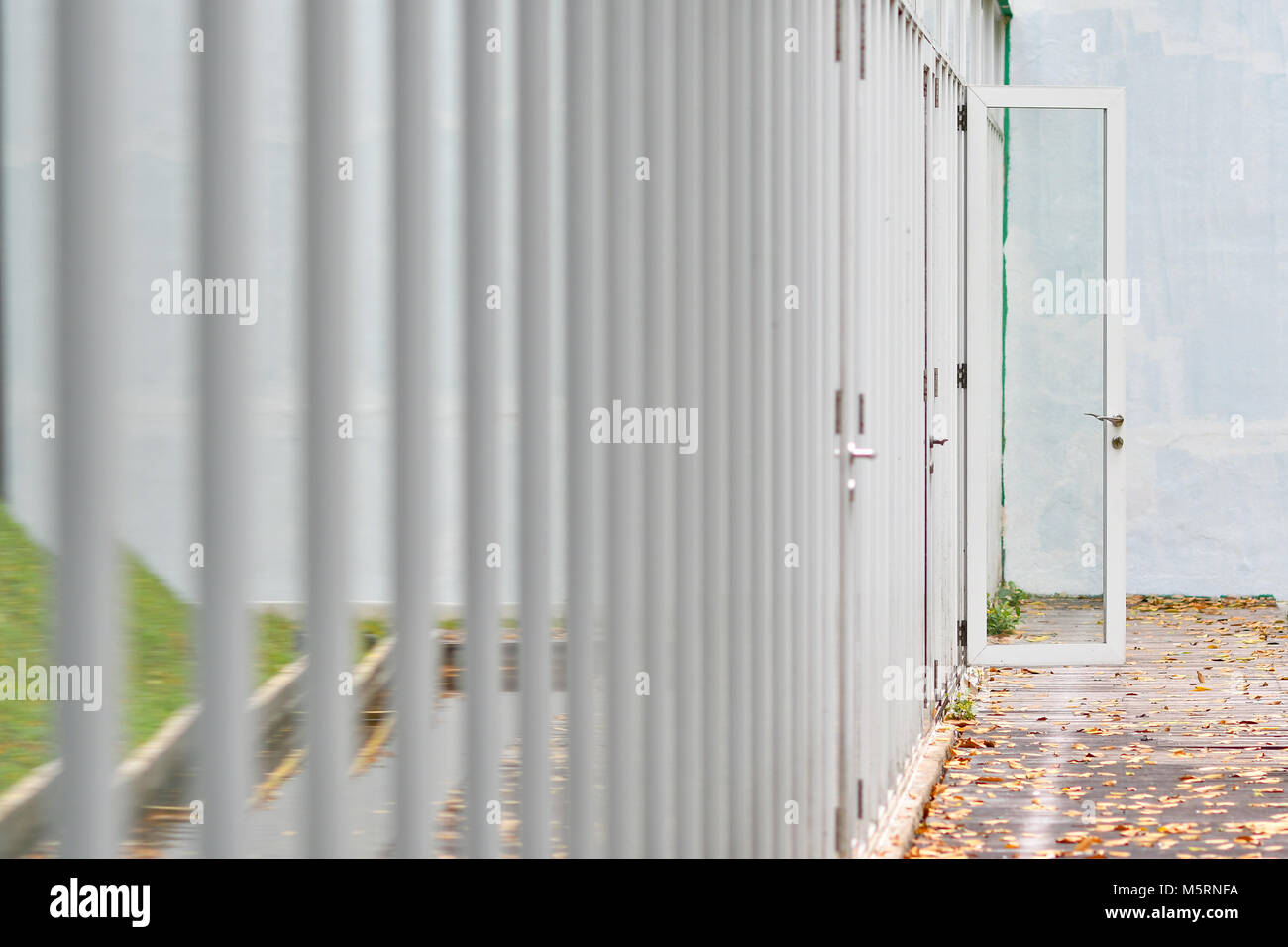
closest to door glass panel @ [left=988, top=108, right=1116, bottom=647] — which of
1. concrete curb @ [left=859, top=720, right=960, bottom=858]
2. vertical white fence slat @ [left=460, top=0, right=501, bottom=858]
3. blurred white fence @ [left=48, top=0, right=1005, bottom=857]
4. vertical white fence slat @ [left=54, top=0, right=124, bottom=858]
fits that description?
concrete curb @ [left=859, top=720, right=960, bottom=858]

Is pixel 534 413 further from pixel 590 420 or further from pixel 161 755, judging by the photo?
pixel 161 755

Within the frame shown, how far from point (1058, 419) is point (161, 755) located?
21.0 ft

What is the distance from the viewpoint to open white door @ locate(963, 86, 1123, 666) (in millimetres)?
6473

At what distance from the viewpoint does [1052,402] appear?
23.0ft

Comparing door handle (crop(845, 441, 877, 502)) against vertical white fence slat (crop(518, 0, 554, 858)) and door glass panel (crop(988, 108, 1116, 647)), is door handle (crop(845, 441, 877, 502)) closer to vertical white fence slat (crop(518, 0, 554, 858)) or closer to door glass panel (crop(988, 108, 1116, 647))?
vertical white fence slat (crop(518, 0, 554, 858))

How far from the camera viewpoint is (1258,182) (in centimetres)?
931

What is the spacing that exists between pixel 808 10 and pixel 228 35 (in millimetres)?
2168

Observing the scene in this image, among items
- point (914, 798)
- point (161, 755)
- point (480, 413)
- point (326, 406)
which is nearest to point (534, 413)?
point (480, 413)

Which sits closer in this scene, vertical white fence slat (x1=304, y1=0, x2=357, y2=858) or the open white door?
vertical white fence slat (x1=304, y1=0, x2=357, y2=858)

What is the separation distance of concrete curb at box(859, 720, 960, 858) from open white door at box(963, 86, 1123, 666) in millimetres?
1375

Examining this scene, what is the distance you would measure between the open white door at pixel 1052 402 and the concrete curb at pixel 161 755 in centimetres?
518

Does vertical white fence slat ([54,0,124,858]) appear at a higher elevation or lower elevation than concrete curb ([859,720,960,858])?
higher

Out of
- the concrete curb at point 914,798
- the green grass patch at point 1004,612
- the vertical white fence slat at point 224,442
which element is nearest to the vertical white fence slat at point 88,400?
the vertical white fence slat at point 224,442
